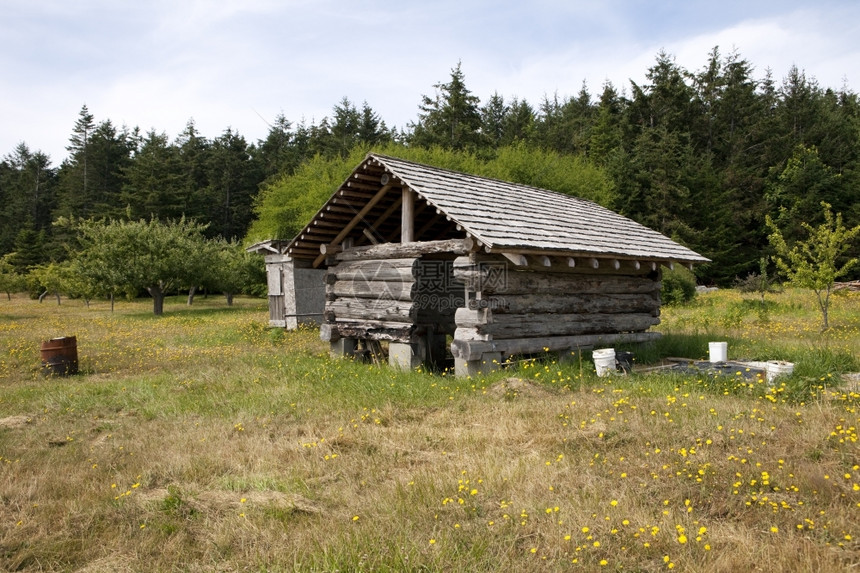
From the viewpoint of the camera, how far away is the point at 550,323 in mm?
10391

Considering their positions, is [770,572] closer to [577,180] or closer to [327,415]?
[327,415]

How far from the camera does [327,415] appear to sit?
23.5 ft

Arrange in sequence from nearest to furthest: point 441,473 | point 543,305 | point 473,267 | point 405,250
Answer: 1. point 441,473
2. point 473,267
3. point 543,305
4. point 405,250

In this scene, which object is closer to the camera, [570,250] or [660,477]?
[660,477]

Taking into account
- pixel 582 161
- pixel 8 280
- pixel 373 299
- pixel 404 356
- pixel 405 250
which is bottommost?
pixel 404 356

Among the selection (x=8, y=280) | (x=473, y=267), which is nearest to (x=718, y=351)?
(x=473, y=267)

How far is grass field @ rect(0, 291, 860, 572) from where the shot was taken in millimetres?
3602

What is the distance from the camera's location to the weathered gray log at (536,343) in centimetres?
930

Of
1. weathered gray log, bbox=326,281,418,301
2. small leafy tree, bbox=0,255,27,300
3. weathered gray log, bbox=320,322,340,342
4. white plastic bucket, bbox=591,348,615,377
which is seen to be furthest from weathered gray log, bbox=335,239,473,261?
small leafy tree, bbox=0,255,27,300

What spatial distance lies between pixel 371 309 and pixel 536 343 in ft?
11.1

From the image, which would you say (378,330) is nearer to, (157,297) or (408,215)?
(408,215)

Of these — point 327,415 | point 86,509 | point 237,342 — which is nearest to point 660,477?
point 327,415

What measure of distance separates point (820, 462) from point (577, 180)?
1239 inches

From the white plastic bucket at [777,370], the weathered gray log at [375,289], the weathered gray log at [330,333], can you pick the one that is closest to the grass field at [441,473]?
the white plastic bucket at [777,370]
